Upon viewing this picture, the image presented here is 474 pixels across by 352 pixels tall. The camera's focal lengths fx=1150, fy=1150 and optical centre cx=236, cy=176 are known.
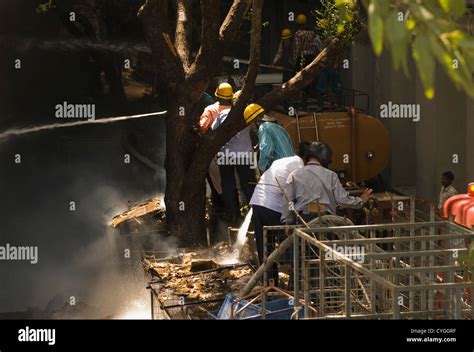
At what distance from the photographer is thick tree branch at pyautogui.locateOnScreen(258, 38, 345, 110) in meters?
14.1

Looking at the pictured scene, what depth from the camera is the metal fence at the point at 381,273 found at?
26.0 ft

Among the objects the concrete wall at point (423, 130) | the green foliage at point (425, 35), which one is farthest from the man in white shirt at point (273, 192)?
the green foliage at point (425, 35)

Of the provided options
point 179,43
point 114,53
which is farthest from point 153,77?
point 179,43

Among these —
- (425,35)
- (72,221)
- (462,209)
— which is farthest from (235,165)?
(425,35)

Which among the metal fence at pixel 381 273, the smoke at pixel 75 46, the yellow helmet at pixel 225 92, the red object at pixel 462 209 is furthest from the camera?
the smoke at pixel 75 46

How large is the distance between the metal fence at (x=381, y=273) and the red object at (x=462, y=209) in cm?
51

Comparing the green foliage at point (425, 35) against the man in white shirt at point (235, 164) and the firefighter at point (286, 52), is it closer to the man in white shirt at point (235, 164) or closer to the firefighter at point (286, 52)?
the man in white shirt at point (235, 164)

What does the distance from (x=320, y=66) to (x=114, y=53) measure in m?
9.51

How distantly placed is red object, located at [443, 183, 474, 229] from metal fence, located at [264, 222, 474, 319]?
20.2 inches

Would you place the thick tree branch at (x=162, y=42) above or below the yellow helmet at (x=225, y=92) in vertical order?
above

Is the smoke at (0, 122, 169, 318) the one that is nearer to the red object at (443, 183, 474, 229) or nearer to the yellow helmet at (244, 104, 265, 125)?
the yellow helmet at (244, 104, 265, 125)

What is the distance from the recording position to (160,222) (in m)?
15.6

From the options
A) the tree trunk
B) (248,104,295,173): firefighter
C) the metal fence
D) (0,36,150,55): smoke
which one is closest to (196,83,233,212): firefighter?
the tree trunk

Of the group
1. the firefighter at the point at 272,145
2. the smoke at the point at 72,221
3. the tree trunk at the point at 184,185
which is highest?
the firefighter at the point at 272,145
